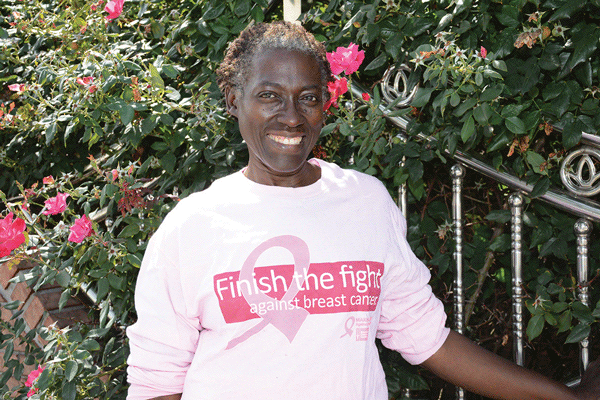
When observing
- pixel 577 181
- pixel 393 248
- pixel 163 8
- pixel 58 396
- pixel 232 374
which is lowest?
pixel 58 396

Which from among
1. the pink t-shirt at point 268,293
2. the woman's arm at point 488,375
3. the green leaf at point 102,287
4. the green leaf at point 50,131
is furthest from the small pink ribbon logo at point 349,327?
the green leaf at point 50,131

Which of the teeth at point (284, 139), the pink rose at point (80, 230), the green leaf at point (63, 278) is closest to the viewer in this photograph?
the teeth at point (284, 139)

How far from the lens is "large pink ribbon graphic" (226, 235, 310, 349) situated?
1.29m

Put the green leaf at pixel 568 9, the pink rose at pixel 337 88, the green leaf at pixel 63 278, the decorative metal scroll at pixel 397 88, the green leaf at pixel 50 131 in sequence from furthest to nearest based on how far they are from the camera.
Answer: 1. the green leaf at pixel 50 131
2. the green leaf at pixel 63 278
3. the decorative metal scroll at pixel 397 88
4. the pink rose at pixel 337 88
5. the green leaf at pixel 568 9

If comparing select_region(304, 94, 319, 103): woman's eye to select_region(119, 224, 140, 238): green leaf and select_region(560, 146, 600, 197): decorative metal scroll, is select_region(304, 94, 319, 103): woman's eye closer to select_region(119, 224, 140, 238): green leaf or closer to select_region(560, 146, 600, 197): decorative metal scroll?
select_region(560, 146, 600, 197): decorative metal scroll

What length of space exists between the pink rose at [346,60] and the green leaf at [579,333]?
98cm

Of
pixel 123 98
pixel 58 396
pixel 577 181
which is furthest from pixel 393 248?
pixel 58 396

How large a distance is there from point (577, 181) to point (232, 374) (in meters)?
1.10

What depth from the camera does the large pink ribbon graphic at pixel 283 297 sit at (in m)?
1.29

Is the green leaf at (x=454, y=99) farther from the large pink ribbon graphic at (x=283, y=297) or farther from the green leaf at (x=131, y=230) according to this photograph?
the green leaf at (x=131, y=230)

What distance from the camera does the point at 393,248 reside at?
4.74 ft

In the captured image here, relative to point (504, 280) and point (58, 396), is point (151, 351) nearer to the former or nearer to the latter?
point (58, 396)

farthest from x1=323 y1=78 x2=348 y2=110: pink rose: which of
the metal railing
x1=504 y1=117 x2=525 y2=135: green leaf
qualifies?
x1=504 y1=117 x2=525 y2=135: green leaf

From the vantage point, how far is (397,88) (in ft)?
6.32
